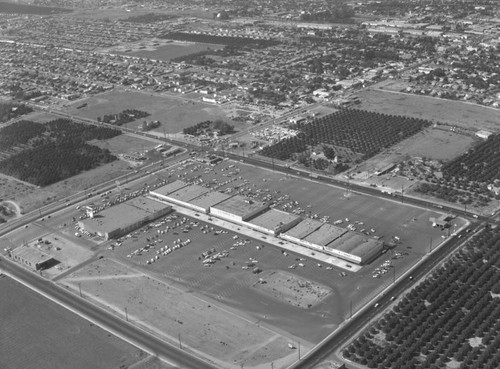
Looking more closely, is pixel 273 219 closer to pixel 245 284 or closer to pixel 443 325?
Answer: pixel 245 284

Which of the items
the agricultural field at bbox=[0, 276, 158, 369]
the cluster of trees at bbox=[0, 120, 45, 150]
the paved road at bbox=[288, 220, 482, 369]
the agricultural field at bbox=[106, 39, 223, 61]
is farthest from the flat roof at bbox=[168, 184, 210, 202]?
the agricultural field at bbox=[106, 39, 223, 61]

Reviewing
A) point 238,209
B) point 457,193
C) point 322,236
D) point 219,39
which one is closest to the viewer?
point 322,236

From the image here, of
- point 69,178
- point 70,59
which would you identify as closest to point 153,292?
point 69,178

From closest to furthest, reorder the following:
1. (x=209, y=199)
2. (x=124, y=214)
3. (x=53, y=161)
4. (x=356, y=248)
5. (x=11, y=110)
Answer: (x=356, y=248) → (x=124, y=214) → (x=209, y=199) → (x=53, y=161) → (x=11, y=110)

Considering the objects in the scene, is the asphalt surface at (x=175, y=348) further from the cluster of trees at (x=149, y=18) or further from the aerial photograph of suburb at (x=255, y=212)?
the cluster of trees at (x=149, y=18)

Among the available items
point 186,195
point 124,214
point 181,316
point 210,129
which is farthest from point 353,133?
point 181,316

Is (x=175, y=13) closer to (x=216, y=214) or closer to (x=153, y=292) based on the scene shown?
(x=216, y=214)
